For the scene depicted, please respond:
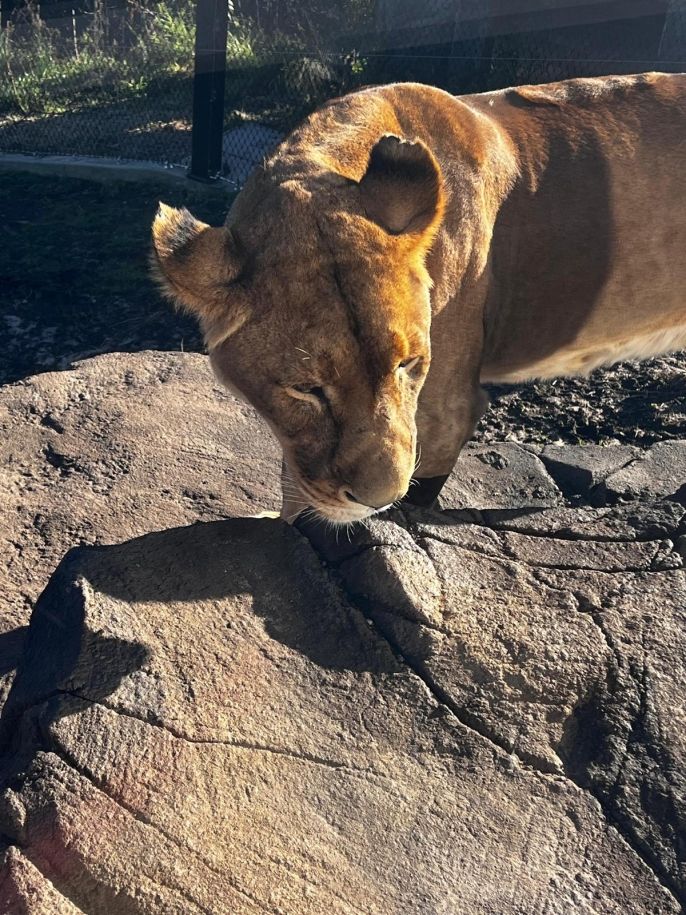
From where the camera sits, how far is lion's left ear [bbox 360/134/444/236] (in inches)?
104

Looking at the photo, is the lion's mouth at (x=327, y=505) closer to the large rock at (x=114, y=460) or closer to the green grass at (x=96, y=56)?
the large rock at (x=114, y=460)

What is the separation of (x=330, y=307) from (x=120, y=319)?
3.67 m

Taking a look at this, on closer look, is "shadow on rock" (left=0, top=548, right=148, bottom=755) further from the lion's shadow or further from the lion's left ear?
the lion's left ear

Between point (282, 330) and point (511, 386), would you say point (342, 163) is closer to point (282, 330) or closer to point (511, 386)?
point (282, 330)

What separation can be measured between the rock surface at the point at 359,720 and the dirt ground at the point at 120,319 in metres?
1.94

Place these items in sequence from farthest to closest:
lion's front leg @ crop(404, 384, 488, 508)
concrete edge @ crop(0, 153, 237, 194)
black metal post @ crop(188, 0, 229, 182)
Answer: concrete edge @ crop(0, 153, 237, 194), black metal post @ crop(188, 0, 229, 182), lion's front leg @ crop(404, 384, 488, 508)

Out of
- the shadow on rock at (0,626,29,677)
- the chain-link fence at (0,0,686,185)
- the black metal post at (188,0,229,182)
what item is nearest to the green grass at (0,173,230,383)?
the black metal post at (188,0,229,182)

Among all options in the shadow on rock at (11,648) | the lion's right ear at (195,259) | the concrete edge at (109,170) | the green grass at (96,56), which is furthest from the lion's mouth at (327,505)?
the green grass at (96,56)

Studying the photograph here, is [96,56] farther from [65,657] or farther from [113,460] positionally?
[65,657]

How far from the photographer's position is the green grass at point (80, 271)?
553 centimetres

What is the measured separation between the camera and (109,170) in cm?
808

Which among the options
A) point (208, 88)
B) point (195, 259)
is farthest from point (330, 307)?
point (208, 88)

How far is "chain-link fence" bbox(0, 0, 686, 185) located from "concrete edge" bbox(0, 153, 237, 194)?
0.67 ft

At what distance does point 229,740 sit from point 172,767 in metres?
0.15
